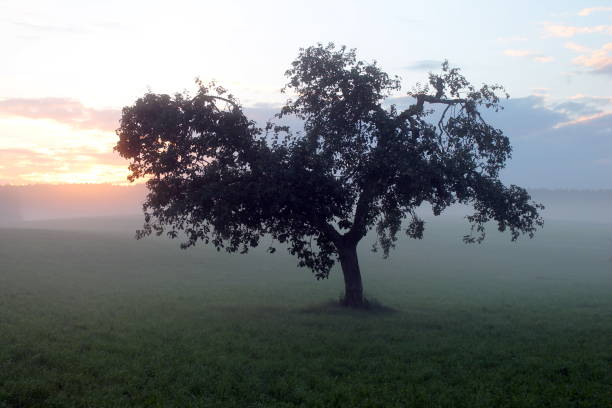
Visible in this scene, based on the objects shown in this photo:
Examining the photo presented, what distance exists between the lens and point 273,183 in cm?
2456

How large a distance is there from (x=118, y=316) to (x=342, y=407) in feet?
54.8

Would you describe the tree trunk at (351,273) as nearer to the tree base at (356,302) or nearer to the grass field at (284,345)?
the tree base at (356,302)

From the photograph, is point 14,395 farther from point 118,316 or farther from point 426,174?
point 426,174

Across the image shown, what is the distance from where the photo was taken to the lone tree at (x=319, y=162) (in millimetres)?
25609

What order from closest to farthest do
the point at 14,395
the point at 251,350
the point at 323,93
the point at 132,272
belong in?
A: the point at 14,395 → the point at 251,350 → the point at 323,93 → the point at 132,272

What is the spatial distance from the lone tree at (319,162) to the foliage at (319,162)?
56 mm

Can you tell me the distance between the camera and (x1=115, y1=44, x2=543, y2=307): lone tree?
25609 millimetres

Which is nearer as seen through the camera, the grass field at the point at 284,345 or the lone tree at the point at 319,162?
the grass field at the point at 284,345

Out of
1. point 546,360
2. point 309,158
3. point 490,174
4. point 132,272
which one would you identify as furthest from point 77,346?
point 132,272

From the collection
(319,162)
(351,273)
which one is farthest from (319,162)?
(351,273)

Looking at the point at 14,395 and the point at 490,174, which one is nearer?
the point at 14,395

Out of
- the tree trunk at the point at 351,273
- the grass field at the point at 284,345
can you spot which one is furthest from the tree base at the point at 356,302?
the grass field at the point at 284,345

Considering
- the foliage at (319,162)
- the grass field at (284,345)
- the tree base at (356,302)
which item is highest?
the foliage at (319,162)

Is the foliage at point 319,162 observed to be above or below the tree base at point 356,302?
above
